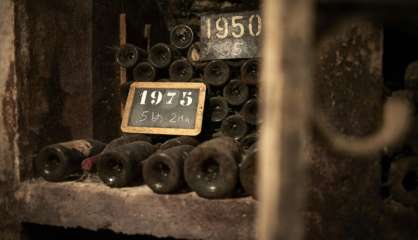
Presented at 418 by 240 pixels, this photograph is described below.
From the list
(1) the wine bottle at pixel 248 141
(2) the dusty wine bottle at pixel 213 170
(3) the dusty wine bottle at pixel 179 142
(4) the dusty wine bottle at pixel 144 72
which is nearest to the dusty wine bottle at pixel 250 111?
(1) the wine bottle at pixel 248 141

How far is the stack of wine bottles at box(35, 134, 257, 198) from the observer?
2.20 meters

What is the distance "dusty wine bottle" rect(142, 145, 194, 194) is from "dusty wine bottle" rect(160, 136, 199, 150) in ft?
1.02

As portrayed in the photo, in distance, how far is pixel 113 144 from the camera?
9.11 ft

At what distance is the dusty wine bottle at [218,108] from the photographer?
3.12 metres

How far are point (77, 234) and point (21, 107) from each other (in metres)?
1.13

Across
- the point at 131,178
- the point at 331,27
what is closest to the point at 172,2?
the point at 131,178

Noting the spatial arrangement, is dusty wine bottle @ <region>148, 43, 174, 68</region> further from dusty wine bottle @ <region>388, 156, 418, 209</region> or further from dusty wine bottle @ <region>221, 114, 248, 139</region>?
dusty wine bottle @ <region>388, 156, 418, 209</region>

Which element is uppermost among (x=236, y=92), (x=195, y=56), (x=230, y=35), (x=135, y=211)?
(x=230, y=35)

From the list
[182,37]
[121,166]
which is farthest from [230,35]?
[121,166]

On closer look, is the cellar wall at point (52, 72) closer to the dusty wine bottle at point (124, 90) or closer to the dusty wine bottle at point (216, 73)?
the dusty wine bottle at point (124, 90)

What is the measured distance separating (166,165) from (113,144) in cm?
59

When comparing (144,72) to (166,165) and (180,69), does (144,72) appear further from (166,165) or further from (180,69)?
(166,165)

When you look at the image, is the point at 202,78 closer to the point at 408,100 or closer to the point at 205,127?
the point at 205,127

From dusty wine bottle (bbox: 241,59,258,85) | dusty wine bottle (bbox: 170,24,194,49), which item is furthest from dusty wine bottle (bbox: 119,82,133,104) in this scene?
dusty wine bottle (bbox: 241,59,258,85)
